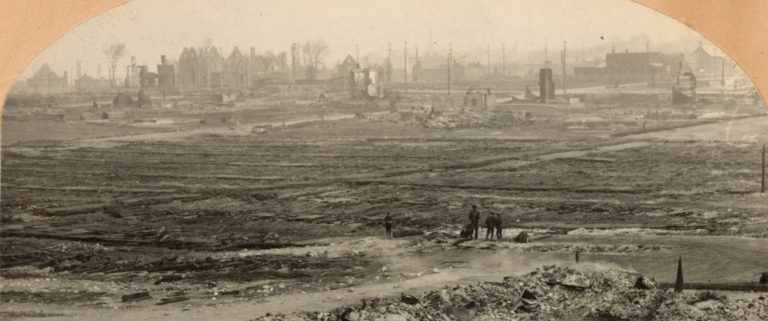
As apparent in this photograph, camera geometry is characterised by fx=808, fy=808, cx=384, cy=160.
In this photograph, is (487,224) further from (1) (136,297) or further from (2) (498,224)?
(1) (136,297)

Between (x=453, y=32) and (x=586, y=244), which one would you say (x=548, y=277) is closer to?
(x=586, y=244)

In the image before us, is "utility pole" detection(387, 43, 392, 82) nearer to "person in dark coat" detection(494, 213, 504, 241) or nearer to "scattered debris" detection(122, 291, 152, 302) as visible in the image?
"person in dark coat" detection(494, 213, 504, 241)

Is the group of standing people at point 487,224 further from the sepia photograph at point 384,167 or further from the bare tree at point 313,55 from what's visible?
the bare tree at point 313,55

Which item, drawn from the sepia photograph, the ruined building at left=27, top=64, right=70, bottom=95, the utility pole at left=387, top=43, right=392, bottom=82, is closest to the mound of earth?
the sepia photograph

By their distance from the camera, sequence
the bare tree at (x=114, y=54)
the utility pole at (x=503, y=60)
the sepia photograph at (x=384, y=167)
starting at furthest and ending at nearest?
the utility pole at (x=503, y=60) → the bare tree at (x=114, y=54) → the sepia photograph at (x=384, y=167)

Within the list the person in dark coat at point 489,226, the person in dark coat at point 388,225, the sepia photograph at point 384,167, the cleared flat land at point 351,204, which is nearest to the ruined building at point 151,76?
the sepia photograph at point 384,167
